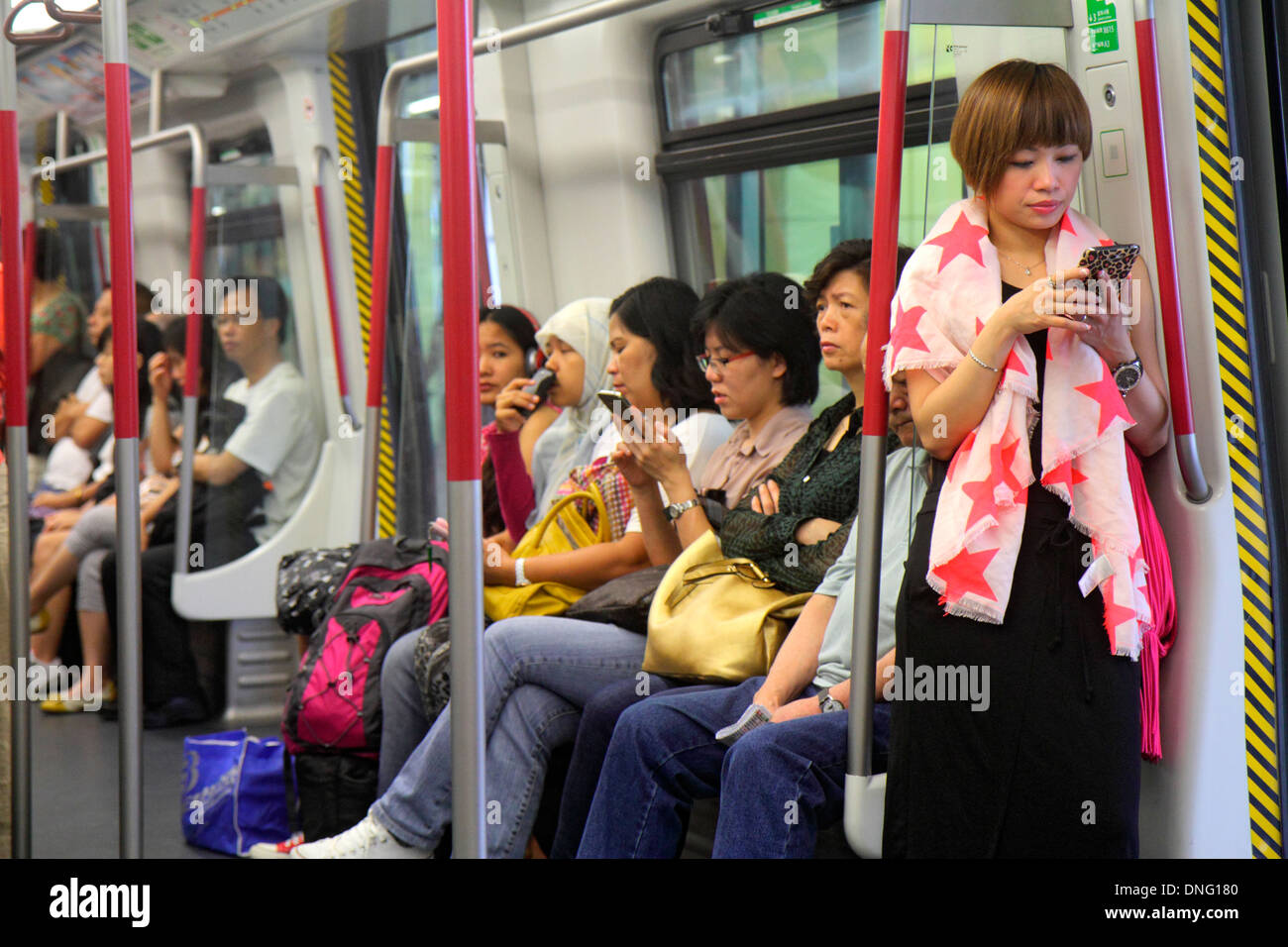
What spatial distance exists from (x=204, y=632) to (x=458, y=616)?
384 centimetres

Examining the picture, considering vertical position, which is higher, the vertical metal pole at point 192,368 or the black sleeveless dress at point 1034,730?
the vertical metal pole at point 192,368

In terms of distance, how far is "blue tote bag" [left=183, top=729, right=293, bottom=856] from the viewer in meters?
3.80

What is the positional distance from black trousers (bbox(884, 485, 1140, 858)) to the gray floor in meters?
1.96

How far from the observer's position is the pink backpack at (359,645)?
11.5 ft

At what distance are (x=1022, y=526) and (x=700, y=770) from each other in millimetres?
819

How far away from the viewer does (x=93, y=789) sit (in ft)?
15.0

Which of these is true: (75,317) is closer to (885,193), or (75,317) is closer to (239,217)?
(239,217)

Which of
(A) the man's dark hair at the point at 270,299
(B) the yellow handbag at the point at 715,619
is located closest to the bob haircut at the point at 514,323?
(A) the man's dark hair at the point at 270,299

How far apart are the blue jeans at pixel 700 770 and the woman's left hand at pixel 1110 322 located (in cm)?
73

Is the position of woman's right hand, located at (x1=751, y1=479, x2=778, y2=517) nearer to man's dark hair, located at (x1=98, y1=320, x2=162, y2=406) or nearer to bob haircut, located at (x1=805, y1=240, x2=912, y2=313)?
bob haircut, located at (x1=805, y1=240, x2=912, y2=313)

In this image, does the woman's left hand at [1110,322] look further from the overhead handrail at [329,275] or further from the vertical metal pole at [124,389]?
the overhead handrail at [329,275]

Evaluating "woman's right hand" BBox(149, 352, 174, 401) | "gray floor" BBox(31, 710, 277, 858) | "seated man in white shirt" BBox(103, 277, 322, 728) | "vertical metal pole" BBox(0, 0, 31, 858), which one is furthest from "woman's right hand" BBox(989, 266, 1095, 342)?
"woman's right hand" BBox(149, 352, 174, 401)

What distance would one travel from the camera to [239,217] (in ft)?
18.1
